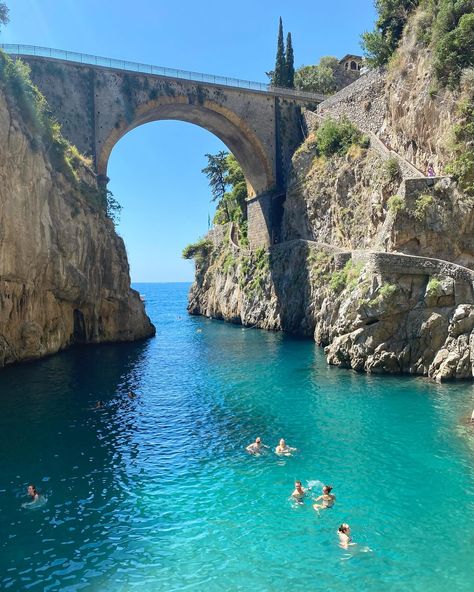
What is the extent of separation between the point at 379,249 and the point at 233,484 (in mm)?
22156

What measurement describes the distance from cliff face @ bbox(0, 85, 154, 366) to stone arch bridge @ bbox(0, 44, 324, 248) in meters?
4.90

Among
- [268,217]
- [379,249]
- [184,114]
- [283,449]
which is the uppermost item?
[184,114]

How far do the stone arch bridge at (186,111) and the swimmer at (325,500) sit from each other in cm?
3420

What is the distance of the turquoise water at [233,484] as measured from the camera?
395 inches

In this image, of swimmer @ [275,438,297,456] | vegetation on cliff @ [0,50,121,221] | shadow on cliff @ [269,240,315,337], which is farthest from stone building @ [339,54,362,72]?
swimmer @ [275,438,297,456]

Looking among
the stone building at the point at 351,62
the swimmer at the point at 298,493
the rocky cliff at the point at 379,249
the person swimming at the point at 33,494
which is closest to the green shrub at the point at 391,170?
the rocky cliff at the point at 379,249

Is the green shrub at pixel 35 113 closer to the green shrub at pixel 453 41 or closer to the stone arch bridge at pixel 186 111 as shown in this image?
the stone arch bridge at pixel 186 111

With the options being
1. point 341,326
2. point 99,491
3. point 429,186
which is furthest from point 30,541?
point 429,186

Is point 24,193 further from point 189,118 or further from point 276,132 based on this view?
point 276,132

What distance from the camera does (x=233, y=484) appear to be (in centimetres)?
1384

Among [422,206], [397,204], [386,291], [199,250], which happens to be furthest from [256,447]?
[199,250]

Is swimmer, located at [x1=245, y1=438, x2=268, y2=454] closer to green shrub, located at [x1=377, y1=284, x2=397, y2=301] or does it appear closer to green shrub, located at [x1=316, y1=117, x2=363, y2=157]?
green shrub, located at [x1=377, y1=284, x2=397, y2=301]

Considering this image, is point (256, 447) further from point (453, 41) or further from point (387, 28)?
point (387, 28)

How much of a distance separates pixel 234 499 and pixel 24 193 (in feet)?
76.3
